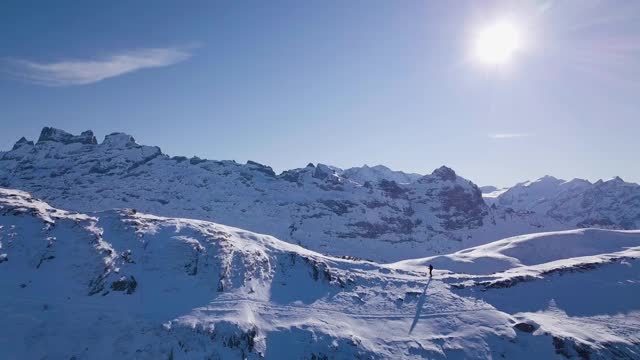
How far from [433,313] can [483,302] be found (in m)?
6.69

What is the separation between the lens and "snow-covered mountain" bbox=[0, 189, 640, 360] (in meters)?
38.0

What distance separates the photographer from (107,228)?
168 feet

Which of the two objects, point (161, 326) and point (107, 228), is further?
point (107, 228)

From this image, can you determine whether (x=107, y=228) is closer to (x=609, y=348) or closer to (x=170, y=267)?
(x=170, y=267)

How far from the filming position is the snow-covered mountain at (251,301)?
125 feet

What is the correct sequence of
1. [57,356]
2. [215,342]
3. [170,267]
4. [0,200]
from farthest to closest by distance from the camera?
[0,200] → [170,267] → [215,342] → [57,356]

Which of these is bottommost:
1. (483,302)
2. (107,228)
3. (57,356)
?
(57,356)

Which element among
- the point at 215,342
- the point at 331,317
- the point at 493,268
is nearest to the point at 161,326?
the point at 215,342

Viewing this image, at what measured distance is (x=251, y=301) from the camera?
45125 millimetres

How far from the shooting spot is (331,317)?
149 ft

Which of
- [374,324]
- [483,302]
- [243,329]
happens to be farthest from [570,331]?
[243,329]

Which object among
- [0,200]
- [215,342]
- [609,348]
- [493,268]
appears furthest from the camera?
[493,268]

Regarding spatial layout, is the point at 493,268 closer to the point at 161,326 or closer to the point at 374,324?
the point at 374,324

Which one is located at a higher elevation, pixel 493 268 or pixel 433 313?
pixel 493 268
